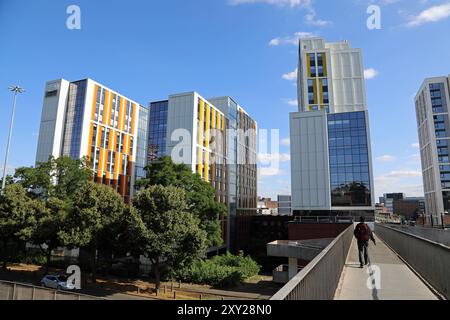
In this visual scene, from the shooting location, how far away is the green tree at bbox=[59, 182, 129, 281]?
84.1 ft

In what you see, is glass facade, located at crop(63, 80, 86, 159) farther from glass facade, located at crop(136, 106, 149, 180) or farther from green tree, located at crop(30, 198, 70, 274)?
green tree, located at crop(30, 198, 70, 274)

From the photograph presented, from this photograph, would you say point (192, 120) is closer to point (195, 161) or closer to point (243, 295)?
point (195, 161)

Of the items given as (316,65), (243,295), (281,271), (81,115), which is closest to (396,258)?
(243,295)

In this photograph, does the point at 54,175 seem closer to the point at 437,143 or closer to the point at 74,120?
the point at 74,120

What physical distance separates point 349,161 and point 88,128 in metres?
49.0

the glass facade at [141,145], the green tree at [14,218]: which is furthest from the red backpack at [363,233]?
the glass facade at [141,145]

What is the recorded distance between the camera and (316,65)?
6162cm

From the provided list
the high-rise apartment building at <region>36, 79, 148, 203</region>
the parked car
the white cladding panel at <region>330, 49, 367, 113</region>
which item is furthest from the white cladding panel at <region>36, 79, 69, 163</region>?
the white cladding panel at <region>330, 49, 367, 113</region>

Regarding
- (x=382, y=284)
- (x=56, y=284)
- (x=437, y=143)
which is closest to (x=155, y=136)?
(x=56, y=284)

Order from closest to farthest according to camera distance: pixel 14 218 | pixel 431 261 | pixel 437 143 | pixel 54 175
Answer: pixel 431 261, pixel 14 218, pixel 54 175, pixel 437 143

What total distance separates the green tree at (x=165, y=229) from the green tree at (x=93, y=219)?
10.8 feet

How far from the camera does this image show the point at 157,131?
2468 inches

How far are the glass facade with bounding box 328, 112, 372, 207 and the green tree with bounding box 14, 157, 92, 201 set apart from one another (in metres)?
36.1

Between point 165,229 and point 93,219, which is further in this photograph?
point 93,219
